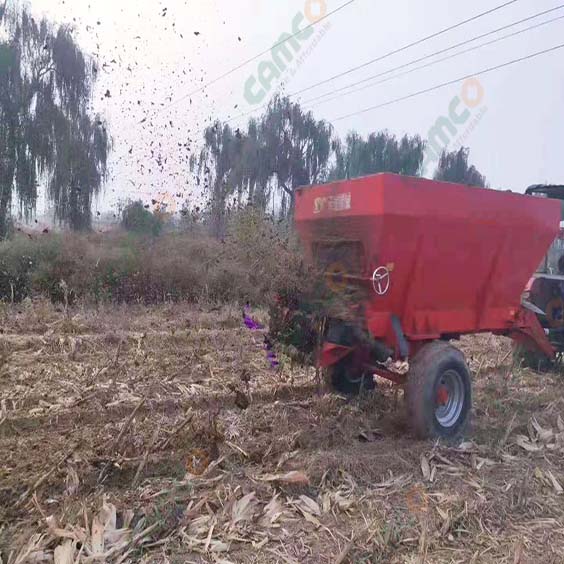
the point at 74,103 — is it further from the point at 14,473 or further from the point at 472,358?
the point at 14,473

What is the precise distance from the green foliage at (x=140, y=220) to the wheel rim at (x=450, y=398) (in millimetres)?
12705

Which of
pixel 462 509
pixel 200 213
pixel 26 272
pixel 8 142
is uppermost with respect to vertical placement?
pixel 8 142

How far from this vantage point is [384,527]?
360 cm

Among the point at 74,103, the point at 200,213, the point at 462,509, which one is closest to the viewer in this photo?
the point at 462,509

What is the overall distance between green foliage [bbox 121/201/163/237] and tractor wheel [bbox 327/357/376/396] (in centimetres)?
1172

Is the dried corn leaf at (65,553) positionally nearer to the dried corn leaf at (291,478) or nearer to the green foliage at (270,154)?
the dried corn leaf at (291,478)

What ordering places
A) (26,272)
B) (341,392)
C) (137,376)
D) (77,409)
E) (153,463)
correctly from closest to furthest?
(153,463), (77,409), (341,392), (137,376), (26,272)

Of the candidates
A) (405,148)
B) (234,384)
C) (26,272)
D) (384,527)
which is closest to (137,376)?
(234,384)

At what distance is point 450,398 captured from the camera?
5605 mm

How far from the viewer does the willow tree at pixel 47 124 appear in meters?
18.3

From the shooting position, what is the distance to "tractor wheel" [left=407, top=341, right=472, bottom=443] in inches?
202

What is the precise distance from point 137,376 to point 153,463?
2.52m

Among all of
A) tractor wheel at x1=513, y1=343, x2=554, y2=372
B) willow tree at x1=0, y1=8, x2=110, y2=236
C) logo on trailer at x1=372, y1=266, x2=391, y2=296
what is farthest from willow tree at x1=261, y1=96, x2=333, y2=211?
logo on trailer at x1=372, y1=266, x2=391, y2=296

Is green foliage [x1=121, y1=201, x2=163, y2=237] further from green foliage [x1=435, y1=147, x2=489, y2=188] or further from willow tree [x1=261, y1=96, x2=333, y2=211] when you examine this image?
green foliage [x1=435, y1=147, x2=489, y2=188]
